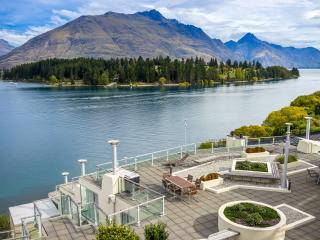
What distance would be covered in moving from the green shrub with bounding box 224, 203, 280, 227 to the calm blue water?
23.5 metres

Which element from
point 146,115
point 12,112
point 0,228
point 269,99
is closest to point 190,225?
point 0,228

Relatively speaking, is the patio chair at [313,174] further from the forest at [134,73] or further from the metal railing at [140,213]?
the forest at [134,73]

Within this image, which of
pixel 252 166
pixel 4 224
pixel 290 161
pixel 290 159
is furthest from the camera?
pixel 4 224

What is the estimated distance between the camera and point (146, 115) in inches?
2980

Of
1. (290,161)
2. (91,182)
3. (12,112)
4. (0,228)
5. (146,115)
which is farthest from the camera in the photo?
(12,112)

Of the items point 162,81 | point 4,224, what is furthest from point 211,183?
point 162,81

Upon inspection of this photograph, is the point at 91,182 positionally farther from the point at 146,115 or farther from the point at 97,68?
the point at 97,68

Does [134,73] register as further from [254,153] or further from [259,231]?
[259,231]

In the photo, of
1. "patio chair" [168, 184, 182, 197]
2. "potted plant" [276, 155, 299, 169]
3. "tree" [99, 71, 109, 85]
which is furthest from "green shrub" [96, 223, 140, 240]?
"tree" [99, 71, 109, 85]

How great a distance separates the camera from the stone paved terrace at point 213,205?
1200 cm

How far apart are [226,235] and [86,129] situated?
175 ft

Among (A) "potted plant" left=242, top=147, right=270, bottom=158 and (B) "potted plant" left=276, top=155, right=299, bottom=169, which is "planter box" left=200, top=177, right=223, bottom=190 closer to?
(A) "potted plant" left=242, top=147, right=270, bottom=158

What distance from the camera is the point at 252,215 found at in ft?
38.4

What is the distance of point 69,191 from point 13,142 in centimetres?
3729
